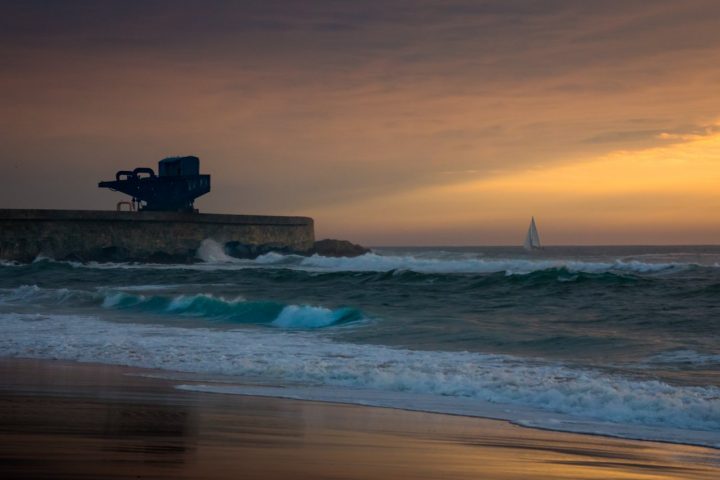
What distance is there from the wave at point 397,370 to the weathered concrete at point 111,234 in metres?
29.1

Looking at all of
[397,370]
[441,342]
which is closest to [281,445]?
[397,370]

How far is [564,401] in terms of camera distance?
805 centimetres

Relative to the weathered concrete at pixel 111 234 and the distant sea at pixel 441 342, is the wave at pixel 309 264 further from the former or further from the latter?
the distant sea at pixel 441 342

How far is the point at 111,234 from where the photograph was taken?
45.1 meters

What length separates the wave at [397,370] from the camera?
756 centimetres

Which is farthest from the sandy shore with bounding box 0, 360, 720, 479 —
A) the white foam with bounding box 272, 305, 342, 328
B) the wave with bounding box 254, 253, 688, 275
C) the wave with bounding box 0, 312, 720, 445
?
the wave with bounding box 254, 253, 688, 275

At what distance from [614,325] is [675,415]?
826 cm

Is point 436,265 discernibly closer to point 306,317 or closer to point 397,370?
point 306,317

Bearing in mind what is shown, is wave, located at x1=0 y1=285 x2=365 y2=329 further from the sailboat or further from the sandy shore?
the sailboat

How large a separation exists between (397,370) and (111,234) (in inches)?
1480

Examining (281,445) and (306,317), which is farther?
(306,317)

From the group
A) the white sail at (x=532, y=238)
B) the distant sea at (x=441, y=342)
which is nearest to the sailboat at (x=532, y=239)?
the white sail at (x=532, y=238)

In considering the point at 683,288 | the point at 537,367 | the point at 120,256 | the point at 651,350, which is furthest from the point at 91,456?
the point at 120,256

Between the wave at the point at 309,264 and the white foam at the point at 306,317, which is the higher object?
the wave at the point at 309,264
